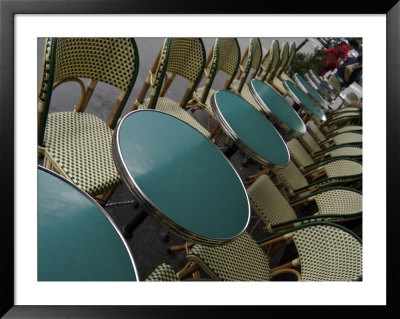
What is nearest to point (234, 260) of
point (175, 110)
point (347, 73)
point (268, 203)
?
point (268, 203)

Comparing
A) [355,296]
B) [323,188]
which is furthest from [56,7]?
[323,188]

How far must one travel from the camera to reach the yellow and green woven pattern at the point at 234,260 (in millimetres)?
1149

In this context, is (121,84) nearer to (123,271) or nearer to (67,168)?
(67,168)

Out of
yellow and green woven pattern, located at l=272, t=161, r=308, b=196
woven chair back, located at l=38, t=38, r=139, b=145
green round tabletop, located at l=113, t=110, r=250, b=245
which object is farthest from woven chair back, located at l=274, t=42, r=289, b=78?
green round tabletop, located at l=113, t=110, r=250, b=245

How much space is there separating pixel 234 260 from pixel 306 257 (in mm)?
302

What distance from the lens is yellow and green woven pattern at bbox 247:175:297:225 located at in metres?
1.71

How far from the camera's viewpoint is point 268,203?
179 centimetres

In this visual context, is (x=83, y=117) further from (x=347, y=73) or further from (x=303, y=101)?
(x=347, y=73)

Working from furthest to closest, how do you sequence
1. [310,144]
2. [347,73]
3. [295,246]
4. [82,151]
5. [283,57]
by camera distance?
[347,73] < [283,57] < [310,144] < [295,246] < [82,151]

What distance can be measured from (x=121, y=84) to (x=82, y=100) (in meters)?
0.23

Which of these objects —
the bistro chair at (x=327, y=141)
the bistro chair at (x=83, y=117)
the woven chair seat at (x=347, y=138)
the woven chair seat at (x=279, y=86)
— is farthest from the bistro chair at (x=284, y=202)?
the woven chair seat at (x=279, y=86)

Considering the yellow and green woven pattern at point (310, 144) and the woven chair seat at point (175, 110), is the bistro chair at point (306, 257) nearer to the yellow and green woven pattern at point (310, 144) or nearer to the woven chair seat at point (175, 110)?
the woven chair seat at point (175, 110)

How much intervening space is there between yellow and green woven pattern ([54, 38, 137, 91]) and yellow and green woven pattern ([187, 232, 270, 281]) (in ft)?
3.14

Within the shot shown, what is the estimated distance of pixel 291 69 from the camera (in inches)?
233
